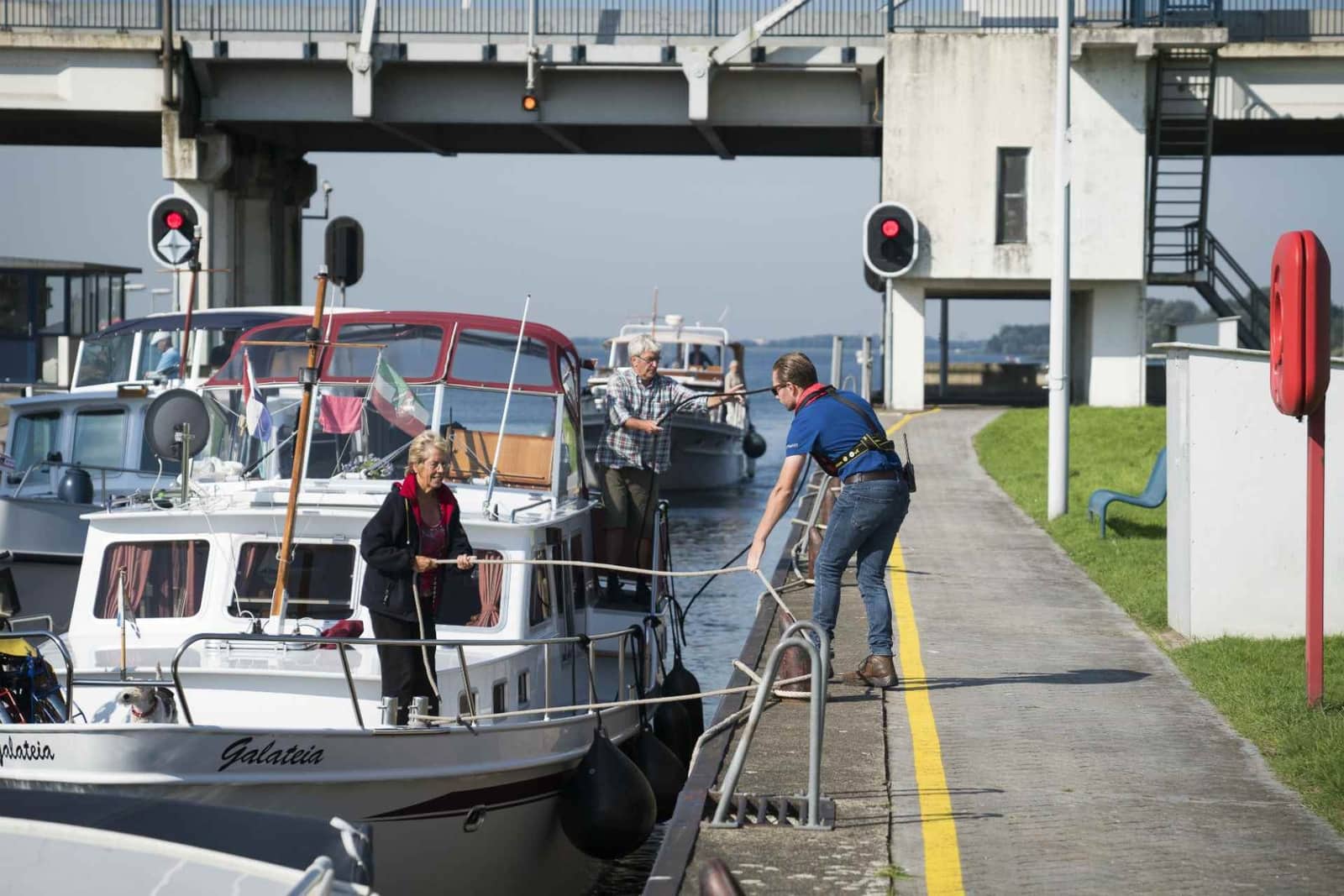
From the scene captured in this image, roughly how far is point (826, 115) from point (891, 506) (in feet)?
92.6

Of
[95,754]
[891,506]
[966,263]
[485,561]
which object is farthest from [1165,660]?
[966,263]

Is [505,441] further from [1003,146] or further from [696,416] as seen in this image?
[1003,146]

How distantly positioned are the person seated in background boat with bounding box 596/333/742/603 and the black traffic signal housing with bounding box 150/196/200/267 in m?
6.93

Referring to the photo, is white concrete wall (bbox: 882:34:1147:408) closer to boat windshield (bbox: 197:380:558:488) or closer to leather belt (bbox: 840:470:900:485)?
boat windshield (bbox: 197:380:558:488)

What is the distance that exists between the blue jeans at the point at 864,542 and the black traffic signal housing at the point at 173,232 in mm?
10755

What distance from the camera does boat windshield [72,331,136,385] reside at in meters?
20.6

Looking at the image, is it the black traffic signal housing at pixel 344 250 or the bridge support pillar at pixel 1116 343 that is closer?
the black traffic signal housing at pixel 344 250

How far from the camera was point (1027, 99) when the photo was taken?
117 ft

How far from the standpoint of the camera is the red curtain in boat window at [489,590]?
10.8 metres

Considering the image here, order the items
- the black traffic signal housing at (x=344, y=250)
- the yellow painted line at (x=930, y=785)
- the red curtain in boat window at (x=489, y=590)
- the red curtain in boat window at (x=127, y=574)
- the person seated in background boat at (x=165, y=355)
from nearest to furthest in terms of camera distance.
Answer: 1. the yellow painted line at (x=930, y=785)
2. the red curtain in boat window at (x=489, y=590)
3. the red curtain in boat window at (x=127, y=574)
4. the black traffic signal housing at (x=344, y=250)
5. the person seated in background boat at (x=165, y=355)

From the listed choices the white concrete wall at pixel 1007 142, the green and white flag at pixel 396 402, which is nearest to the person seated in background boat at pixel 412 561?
the green and white flag at pixel 396 402

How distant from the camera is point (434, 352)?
1249 centimetres

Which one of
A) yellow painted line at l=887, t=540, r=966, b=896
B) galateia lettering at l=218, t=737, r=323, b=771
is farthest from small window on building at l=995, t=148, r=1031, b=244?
galateia lettering at l=218, t=737, r=323, b=771

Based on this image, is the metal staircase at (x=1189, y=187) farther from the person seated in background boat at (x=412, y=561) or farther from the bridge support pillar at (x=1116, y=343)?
the person seated in background boat at (x=412, y=561)
